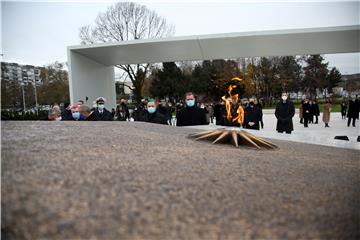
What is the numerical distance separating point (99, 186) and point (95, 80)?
577 inches

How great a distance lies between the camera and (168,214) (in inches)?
59.1

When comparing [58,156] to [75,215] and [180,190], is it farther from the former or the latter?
[180,190]

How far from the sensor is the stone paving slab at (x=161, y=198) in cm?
137

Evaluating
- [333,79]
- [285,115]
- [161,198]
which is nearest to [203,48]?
[285,115]

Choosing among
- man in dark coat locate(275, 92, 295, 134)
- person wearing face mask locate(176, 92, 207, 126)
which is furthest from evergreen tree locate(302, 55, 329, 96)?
person wearing face mask locate(176, 92, 207, 126)

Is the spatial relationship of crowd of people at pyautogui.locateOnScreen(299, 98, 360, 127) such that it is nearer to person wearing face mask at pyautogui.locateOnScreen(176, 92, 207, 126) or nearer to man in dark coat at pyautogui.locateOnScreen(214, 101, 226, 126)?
man in dark coat at pyautogui.locateOnScreen(214, 101, 226, 126)

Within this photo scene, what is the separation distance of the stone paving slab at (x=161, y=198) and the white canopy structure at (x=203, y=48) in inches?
416

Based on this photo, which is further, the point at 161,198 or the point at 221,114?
the point at 221,114

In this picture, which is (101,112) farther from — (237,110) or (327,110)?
(327,110)

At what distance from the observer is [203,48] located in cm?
1365

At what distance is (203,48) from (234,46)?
156 centimetres

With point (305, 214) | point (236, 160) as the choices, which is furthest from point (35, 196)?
point (236, 160)

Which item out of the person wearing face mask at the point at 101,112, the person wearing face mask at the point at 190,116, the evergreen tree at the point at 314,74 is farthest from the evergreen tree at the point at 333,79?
the person wearing face mask at the point at 101,112

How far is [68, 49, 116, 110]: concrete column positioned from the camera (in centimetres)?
1274
